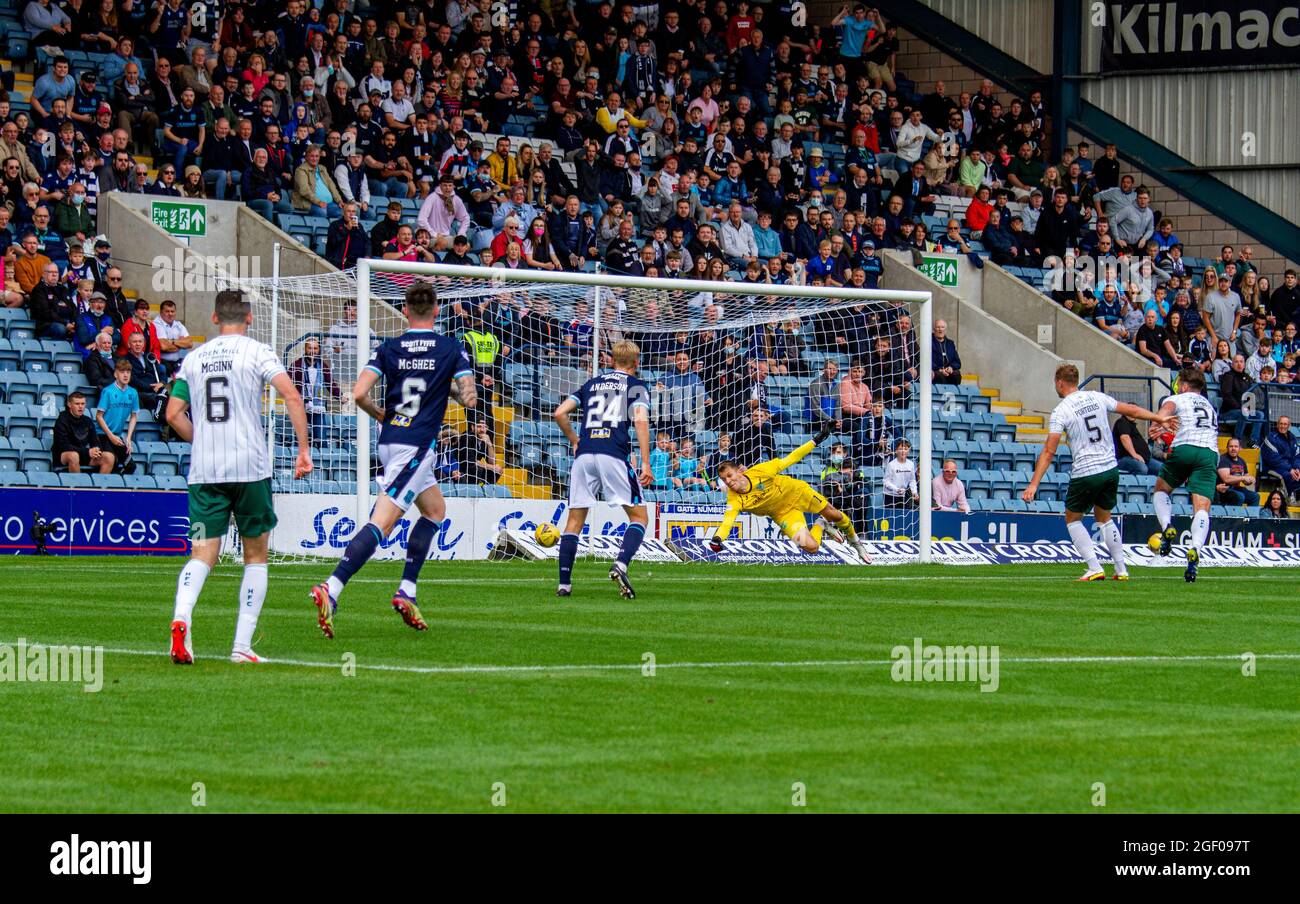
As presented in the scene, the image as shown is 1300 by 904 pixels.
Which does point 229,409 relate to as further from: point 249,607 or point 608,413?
point 608,413

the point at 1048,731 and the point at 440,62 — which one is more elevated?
the point at 440,62

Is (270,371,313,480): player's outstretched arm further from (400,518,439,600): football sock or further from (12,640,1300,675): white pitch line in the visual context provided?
(400,518,439,600): football sock

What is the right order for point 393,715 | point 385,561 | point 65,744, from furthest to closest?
point 385,561 → point 393,715 → point 65,744

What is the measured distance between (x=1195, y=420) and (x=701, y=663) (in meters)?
13.3

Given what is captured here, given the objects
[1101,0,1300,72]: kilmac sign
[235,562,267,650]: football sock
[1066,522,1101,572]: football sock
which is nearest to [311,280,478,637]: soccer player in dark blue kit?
[235,562,267,650]: football sock

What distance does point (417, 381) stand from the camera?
13.1 metres

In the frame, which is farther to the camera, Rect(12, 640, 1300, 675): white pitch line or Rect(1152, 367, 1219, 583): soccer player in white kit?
Rect(1152, 367, 1219, 583): soccer player in white kit

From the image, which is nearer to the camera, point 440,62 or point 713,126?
point 440,62

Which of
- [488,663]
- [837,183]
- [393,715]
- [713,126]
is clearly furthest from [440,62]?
[393,715]

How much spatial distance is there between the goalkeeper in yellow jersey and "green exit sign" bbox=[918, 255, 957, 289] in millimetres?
11057

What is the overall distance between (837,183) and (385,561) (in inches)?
572

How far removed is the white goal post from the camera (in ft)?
73.2
